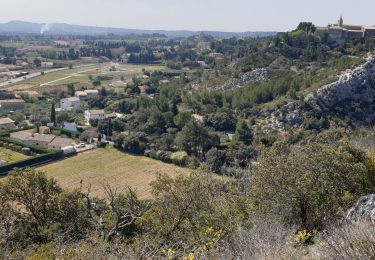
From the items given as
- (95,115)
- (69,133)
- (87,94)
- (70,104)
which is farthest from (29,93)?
(69,133)

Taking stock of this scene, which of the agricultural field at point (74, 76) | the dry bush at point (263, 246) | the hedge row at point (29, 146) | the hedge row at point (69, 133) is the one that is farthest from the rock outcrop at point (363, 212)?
the agricultural field at point (74, 76)

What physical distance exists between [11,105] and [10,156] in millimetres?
25722

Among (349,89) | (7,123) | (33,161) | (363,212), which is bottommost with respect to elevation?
(33,161)

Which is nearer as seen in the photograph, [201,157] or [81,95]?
[201,157]

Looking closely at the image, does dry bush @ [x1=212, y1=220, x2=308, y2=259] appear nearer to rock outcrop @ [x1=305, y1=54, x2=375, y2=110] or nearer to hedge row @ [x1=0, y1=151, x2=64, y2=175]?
hedge row @ [x1=0, y1=151, x2=64, y2=175]

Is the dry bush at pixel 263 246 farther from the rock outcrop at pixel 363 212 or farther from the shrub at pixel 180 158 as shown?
the shrub at pixel 180 158

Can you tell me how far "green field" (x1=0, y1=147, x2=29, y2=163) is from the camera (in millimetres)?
39041

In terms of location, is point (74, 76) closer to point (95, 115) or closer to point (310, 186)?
point (95, 115)

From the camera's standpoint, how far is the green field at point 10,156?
128 feet

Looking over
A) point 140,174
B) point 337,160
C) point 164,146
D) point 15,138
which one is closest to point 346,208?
point 337,160

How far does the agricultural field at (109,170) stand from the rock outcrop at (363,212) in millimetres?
22496

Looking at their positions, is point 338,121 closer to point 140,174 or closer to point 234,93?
point 234,93

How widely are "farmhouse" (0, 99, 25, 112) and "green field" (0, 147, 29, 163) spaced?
22429 mm

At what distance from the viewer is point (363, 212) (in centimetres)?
1070
